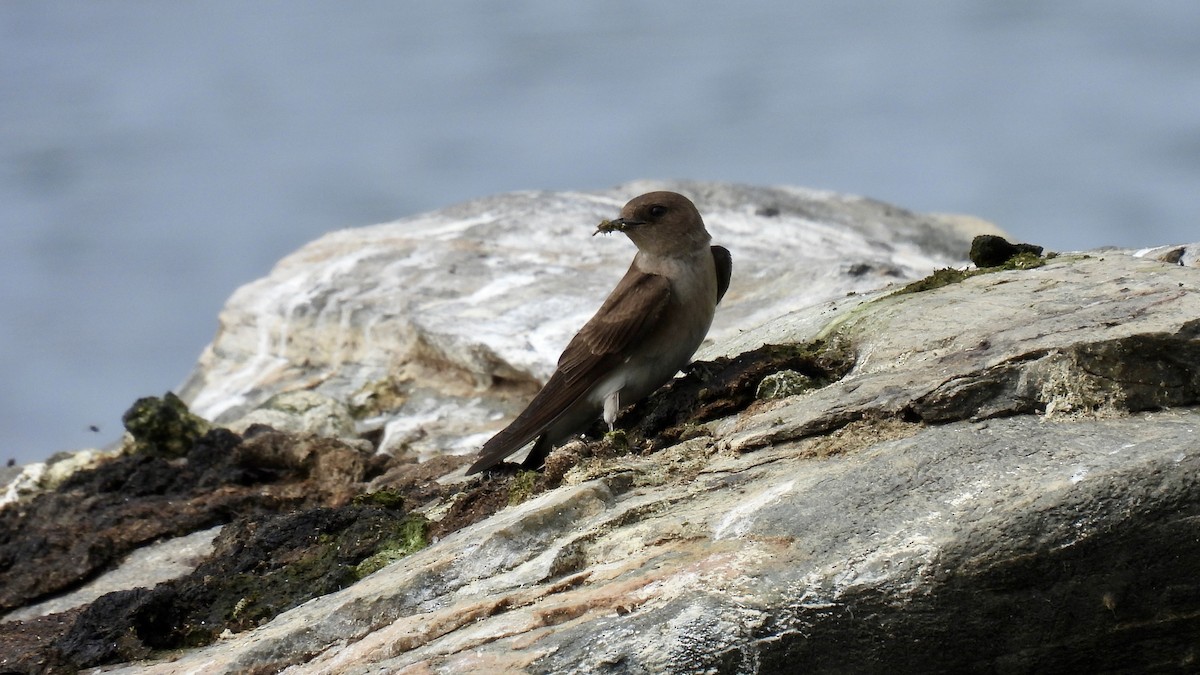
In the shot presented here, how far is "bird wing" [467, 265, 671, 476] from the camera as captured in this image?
613 centimetres

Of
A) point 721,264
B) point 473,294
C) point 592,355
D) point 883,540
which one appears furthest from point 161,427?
point 883,540

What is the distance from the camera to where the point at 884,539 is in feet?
13.0

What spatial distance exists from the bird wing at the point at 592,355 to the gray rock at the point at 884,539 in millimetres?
839

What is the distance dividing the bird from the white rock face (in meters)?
0.85

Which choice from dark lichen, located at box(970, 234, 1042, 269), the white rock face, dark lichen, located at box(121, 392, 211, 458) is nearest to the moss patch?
the white rock face

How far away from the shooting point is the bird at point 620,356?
618 cm

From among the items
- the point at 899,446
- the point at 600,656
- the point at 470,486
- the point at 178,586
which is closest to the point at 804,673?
the point at 600,656

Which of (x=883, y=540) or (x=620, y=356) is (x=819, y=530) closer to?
(x=883, y=540)

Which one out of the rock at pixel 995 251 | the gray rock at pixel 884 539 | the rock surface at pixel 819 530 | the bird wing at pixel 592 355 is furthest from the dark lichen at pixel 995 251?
the bird wing at pixel 592 355

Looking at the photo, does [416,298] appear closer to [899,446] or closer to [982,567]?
[899,446]

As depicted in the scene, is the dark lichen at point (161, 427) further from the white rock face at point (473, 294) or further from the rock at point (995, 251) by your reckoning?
the rock at point (995, 251)

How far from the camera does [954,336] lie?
17.4 feet

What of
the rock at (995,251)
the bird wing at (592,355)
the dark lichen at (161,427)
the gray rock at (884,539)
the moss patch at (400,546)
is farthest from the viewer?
the dark lichen at (161,427)

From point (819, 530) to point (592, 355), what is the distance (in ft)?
7.45
